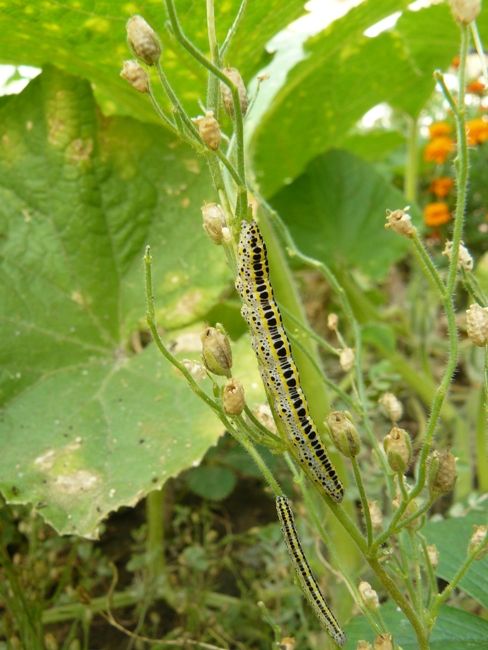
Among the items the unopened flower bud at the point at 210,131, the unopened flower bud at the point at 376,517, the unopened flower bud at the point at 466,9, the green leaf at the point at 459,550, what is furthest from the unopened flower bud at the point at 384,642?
the unopened flower bud at the point at 466,9

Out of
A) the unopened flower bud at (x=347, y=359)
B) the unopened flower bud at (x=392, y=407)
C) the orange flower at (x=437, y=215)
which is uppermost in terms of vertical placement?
the unopened flower bud at (x=347, y=359)

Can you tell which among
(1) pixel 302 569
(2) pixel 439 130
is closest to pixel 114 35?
(1) pixel 302 569

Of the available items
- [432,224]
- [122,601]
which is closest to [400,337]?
[432,224]

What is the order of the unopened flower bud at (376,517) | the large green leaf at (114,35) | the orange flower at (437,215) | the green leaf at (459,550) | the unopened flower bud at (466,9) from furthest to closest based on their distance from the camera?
the orange flower at (437,215) < the large green leaf at (114,35) < the green leaf at (459,550) < the unopened flower bud at (376,517) < the unopened flower bud at (466,9)

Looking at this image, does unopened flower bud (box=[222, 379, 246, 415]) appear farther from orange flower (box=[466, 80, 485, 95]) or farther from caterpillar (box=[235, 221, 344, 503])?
orange flower (box=[466, 80, 485, 95])

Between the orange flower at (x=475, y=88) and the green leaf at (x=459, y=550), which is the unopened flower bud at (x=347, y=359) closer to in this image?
the green leaf at (x=459, y=550)

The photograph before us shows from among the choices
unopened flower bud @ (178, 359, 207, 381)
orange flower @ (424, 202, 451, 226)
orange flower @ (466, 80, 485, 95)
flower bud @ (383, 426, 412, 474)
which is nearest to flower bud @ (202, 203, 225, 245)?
unopened flower bud @ (178, 359, 207, 381)
